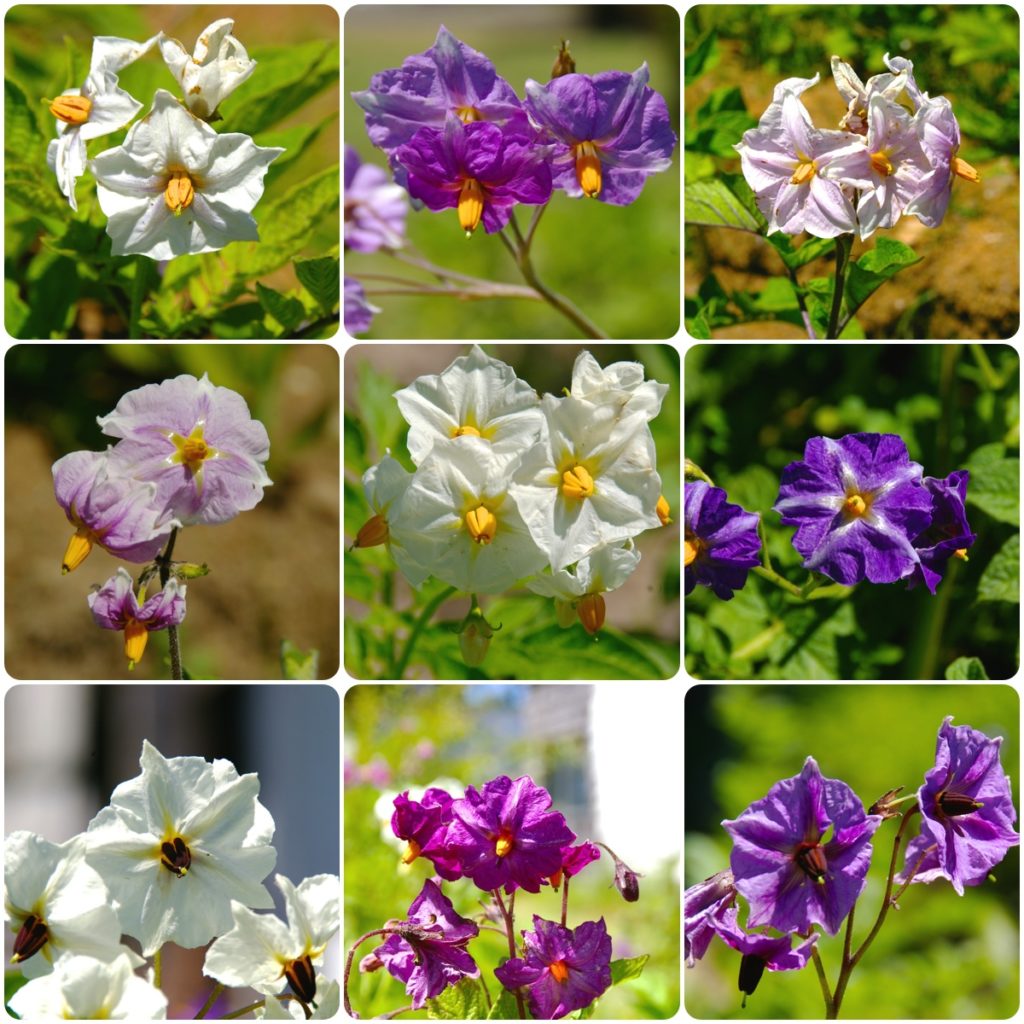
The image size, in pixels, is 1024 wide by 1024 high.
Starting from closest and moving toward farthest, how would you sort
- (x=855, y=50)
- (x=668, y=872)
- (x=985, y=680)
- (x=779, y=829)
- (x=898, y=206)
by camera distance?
(x=779, y=829) < (x=898, y=206) < (x=985, y=680) < (x=855, y=50) < (x=668, y=872)

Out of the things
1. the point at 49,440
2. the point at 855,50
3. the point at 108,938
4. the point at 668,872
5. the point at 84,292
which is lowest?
the point at 668,872

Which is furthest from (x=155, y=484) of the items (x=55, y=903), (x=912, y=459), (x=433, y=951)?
(x=912, y=459)

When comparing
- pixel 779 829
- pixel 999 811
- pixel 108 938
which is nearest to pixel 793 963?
pixel 779 829

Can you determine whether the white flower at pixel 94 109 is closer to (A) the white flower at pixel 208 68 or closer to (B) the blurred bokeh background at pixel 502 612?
(A) the white flower at pixel 208 68

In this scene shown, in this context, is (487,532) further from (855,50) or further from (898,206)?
(855,50)

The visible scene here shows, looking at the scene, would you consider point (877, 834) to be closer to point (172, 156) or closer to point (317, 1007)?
point (317, 1007)

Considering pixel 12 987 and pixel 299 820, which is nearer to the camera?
pixel 12 987

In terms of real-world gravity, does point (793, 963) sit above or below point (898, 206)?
below
